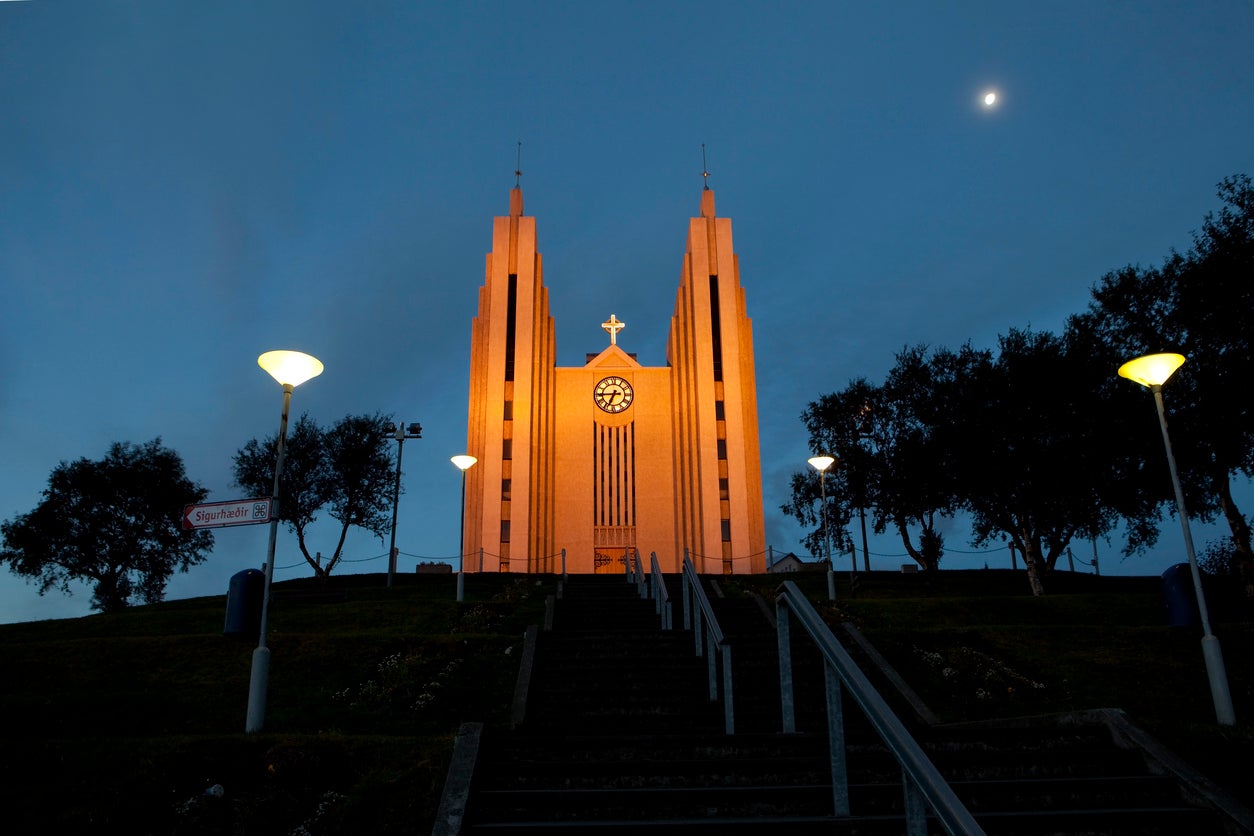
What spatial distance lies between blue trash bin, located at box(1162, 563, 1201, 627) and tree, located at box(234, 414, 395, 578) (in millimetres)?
26978

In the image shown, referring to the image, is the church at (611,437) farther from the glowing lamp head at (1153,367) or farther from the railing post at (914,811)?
the railing post at (914,811)

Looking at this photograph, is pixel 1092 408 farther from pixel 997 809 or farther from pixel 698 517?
pixel 997 809

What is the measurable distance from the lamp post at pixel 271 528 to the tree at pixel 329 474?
22348mm

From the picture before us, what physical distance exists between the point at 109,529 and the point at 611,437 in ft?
68.6

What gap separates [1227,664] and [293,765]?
1139cm

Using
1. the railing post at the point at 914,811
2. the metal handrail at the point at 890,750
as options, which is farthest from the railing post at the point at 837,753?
the railing post at the point at 914,811

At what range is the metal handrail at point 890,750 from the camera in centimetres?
321

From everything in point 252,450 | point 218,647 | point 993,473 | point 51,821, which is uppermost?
point 252,450

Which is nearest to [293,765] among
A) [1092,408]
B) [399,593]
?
[399,593]

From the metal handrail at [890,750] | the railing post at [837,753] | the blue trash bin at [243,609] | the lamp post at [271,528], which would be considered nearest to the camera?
the metal handrail at [890,750]

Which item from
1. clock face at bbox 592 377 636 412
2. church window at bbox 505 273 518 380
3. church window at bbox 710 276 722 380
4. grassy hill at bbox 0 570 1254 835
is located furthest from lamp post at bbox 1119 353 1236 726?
church window at bbox 505 273 518 380

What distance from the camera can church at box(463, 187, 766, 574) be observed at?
1430 inches

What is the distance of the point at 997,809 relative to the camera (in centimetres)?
534

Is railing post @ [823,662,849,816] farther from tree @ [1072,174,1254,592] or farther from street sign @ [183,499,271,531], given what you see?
tree @ [1072,174,1254,592]
